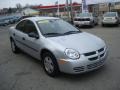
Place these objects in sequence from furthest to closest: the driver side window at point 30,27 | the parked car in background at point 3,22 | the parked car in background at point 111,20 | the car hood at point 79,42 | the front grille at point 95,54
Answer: the parked car in background at point 3,22 < the parked car in background at point 111,20 < the driver side window at point 30,27 < the car hood at point 79,42 < the front grille at point 95,54

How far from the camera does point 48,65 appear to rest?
5680 millimetres

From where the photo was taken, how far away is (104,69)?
6.00 metres

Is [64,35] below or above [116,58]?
above

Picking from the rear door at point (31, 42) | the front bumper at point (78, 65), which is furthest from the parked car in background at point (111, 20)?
the front bumper at point (78, 65)

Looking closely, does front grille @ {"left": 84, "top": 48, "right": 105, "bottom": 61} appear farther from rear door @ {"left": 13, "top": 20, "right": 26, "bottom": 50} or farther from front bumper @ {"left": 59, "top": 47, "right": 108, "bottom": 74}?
rear door @ {"left": 13, "top": 20, "right": 26, "bottom": 50}

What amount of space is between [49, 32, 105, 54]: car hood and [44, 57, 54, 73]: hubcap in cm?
52

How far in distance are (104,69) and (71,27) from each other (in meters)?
1.75

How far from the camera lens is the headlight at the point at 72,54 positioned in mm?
5001

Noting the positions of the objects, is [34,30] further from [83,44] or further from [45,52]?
[83,44]

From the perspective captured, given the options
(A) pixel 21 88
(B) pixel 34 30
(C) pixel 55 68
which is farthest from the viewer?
(B) pixel 34 30

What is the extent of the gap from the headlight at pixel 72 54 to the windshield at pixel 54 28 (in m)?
1.15

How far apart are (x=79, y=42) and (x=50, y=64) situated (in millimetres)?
970

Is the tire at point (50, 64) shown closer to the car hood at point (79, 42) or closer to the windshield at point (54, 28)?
the car hood at point (79, 42)

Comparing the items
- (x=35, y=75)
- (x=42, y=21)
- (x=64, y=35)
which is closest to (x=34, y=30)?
(x=42, y=21)
